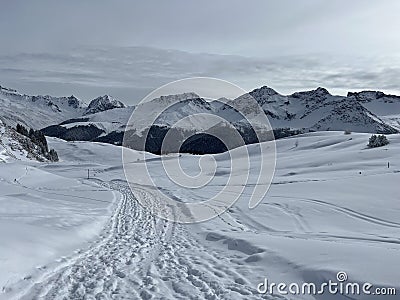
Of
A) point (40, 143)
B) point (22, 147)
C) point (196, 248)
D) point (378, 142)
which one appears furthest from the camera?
point (40, 143)

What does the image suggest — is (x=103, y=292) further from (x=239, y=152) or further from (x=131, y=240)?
(x=239, y=152)

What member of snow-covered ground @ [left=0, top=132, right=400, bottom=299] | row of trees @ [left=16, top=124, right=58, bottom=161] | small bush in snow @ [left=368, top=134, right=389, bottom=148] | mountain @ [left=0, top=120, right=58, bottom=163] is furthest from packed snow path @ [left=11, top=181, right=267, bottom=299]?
row of trees @ [left=16, top=124, right=58, bottom=161]

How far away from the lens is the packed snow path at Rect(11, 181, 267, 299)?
7.70m

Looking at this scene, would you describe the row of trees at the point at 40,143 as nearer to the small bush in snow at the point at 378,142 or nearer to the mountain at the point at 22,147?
the mountain at the point at 22,147

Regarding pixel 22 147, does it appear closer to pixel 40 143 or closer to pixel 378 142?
pixel 40 143

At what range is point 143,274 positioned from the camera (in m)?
9.06

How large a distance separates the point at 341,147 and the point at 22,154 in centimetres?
6257

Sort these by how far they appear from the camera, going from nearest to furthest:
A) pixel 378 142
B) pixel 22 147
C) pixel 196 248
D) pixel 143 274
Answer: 1. pixel 143 274
2. pixel 196 248
3. pixel 378 142
4. pixel 22 147

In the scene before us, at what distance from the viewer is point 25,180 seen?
3784 centimetres

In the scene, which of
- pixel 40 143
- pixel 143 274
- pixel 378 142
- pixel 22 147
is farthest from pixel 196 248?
pixel 40 143

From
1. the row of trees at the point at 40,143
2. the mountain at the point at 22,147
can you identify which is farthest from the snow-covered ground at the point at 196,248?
the row of trees at the point at 40,143

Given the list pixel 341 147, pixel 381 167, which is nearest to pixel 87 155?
pixel 341 147

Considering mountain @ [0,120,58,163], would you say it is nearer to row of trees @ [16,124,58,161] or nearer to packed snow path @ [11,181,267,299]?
row of trees @ [16,124,58,161]

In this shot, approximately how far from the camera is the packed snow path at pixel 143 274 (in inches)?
303
